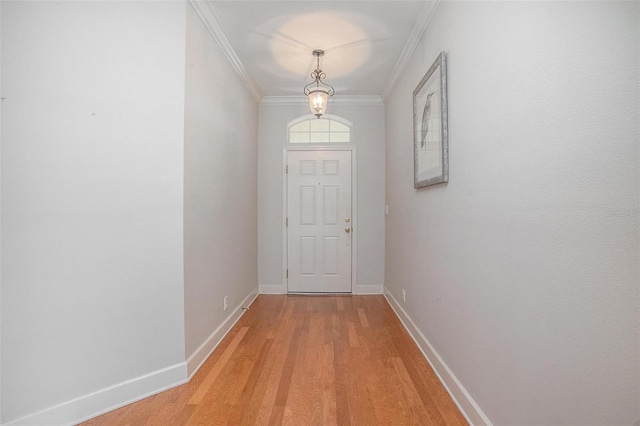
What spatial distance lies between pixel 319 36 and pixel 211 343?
2720 mm

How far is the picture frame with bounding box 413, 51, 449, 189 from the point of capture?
217 centimetres

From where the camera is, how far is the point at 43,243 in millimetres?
1710

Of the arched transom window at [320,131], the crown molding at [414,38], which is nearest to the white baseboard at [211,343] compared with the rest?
the arched transom window at [320,131]

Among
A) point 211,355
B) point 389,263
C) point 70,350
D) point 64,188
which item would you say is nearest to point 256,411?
point 211,355

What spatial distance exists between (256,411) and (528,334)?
1436 mm

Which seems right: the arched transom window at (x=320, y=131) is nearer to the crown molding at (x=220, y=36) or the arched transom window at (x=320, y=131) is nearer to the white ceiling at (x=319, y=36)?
the white ceiling at (x=319, y=36)

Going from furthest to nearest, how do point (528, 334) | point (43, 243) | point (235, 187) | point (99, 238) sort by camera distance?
point (235, 187)
point (99, 238)
point (43, 243)
point (528, 334)

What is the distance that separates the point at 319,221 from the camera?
464 cm

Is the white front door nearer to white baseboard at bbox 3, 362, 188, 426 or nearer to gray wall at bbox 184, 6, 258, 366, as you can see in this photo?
gray wall at bbox 184, 6, 258, 366

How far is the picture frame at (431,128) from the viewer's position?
217 centimetres

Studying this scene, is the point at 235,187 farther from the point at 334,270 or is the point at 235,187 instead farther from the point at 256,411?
the point at 256,411

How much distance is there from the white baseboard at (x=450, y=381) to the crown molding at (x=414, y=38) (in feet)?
8.00

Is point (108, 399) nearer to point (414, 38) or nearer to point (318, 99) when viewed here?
point (318, 99)

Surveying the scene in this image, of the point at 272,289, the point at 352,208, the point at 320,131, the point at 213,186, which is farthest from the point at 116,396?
the point at 320,131
